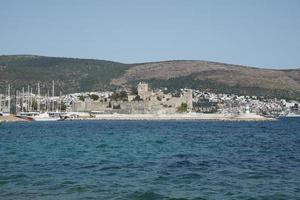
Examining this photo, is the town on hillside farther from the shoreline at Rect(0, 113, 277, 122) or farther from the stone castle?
the shoreline at Rect(0, 113, 277, 122)

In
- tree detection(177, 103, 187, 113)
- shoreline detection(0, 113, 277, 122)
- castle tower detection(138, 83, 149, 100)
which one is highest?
castle tower detection(138, 83, 149, 100)

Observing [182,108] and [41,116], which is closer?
[41,116]

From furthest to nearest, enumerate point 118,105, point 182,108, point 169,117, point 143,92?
point 143,92 → point 118,105 → point 182,108 → point 169,117

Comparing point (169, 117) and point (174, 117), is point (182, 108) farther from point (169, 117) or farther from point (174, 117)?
point (174, 117)

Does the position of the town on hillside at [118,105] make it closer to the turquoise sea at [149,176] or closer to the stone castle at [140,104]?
the stone castle at [140,104]

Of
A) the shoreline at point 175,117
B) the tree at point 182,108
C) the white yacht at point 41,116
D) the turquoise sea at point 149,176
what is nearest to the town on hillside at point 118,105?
the tree at point 182,108

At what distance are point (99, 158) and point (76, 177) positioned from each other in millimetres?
6831

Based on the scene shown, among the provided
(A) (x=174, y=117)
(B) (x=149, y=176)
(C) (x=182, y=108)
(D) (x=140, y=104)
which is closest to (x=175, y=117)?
(A) (x=174, y=117)

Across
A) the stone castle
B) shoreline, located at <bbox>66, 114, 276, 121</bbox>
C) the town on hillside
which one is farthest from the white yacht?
the stone castle

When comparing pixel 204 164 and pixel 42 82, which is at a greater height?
pixel 42 82

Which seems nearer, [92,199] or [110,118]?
[92,199]

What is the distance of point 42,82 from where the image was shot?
200 meters

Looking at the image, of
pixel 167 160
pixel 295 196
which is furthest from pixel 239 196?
pixel 167 160

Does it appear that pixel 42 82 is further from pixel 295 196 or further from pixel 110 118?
pixel 295 196
